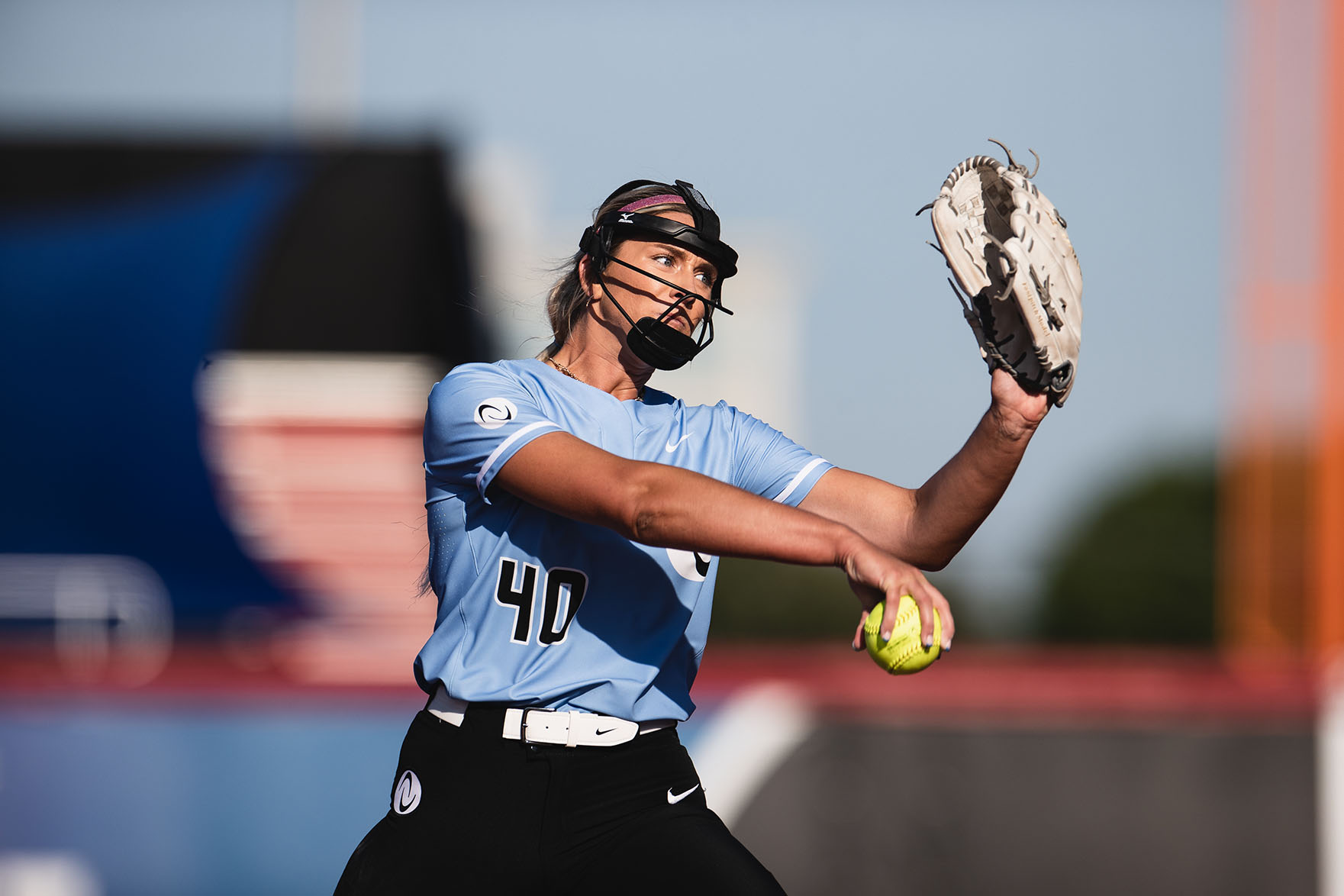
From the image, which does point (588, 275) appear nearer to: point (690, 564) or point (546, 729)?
point (690, 564)

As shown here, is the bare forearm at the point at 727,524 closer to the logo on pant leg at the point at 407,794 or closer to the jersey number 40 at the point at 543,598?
the jersey number 40 at the point at 543,598

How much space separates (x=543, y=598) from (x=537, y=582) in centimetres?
4

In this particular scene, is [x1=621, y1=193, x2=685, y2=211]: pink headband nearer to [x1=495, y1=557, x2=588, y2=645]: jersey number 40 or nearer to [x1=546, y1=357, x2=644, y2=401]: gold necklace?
[x1=546, y1=357, x2=644, y2=401]: gold necklace

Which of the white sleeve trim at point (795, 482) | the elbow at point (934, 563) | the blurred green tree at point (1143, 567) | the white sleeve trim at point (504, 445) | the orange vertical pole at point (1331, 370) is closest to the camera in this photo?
the white sleeve trim at point (504, 445)

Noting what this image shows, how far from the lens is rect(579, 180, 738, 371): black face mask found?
294 cm

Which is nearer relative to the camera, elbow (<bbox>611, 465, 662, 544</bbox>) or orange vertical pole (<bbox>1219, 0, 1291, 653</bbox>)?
elbow (<bbox>611, 465, 662, 544</bbox>)

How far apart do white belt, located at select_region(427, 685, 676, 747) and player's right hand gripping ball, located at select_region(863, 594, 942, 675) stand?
64 centimetres

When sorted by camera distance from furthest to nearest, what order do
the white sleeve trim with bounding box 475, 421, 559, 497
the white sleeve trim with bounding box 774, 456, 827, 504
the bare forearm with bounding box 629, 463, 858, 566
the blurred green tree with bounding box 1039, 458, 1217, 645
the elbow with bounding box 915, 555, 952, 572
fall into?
the blurred green tree with bounding box 1039, 458, 1217, 645 → the white sleeve trim with bounding box 774, 456, 827, 504 → the elbow with bounding box 915, 555, 952, 572 → the white sleeve trim with bounding box 475, 421, 559, 497 → the bare forearm with bounding box 629, 463, 858, 566

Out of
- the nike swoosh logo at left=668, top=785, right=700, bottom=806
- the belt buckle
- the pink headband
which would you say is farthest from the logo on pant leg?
the pink headband

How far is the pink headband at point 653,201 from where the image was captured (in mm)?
3014

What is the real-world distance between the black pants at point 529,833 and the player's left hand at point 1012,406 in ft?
3.49

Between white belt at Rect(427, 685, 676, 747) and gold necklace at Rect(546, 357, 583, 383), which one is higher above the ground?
gold necklace at Rect(546, 357, 583, 383)

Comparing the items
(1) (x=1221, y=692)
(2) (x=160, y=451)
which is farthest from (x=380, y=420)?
(1) (x=1221, y=692)

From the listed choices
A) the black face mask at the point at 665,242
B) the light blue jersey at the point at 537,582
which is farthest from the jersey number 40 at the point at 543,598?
the black face mask at the point at 665,242
